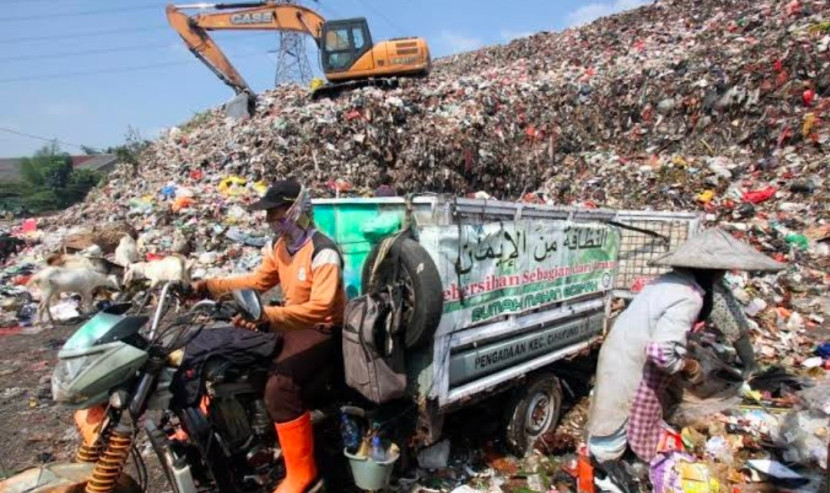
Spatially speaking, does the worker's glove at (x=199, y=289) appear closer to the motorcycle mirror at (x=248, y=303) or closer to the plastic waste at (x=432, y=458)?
the motorcycle mirror at (x=248, y=303)

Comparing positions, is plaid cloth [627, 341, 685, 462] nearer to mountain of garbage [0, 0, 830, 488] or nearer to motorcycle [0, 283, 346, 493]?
motorcycle [0, 283, 346, 493]

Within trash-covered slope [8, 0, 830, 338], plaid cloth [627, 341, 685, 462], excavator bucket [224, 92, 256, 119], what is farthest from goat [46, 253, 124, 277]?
plaid cloth [627, 341, 685, 462]

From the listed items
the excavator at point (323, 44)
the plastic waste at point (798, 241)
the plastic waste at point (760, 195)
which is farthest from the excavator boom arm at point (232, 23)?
the plastic waste at point (798, 241)

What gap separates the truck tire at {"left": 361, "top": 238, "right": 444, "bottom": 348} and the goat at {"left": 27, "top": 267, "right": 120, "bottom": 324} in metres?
6.71

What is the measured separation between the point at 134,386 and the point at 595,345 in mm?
3521

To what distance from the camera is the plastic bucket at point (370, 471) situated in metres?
2.85

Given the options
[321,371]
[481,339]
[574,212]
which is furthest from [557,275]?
[321,371]

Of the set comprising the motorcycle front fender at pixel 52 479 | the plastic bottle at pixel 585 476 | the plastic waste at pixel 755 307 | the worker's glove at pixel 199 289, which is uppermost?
the worker's glove at pixel 199 289

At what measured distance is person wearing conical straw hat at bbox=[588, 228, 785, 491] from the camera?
303cm

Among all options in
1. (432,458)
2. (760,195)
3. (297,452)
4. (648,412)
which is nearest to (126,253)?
(432,458)

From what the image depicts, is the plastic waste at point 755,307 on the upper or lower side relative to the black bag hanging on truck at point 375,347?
lower

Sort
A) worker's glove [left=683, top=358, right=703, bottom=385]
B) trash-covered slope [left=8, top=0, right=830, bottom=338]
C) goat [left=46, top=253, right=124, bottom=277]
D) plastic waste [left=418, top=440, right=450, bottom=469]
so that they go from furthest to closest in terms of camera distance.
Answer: trash-covered slope [left=8, top=0, right=830, bottom=338] → goat [left=46, top=253, right=124, bottom=277] → worker's glove [left=683, top=358, right=703, bottom=385] → plastic waste [left=418, top=440, right=450, bottom=469]

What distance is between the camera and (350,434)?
9.66ft

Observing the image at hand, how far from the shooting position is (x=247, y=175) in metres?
11.9
